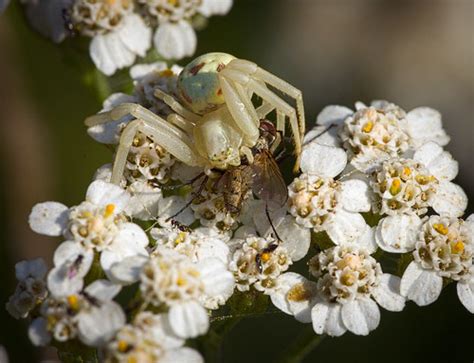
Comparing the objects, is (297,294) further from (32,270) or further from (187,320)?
(32,270)

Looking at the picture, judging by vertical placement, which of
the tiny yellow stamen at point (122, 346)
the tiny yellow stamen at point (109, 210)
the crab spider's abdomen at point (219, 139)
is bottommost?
the tiny yellow stamen at point (122, 346)

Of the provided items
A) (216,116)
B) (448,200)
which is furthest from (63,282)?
(448,200)

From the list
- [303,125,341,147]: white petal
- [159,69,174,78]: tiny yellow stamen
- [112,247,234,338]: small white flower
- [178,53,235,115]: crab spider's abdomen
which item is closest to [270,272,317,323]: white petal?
[112,247,234,338]: small white flower

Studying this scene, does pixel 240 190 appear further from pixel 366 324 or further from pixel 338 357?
pixel 338 357

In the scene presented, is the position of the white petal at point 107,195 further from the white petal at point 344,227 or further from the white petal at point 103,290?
the white petal at point 344,227

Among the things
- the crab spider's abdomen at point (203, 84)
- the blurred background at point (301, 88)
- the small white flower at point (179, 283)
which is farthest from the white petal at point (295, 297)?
the blurred background at point (301, 88)

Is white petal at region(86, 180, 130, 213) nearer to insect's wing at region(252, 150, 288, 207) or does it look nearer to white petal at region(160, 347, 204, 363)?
insect's wing at region(252, 150, 288, 207)
